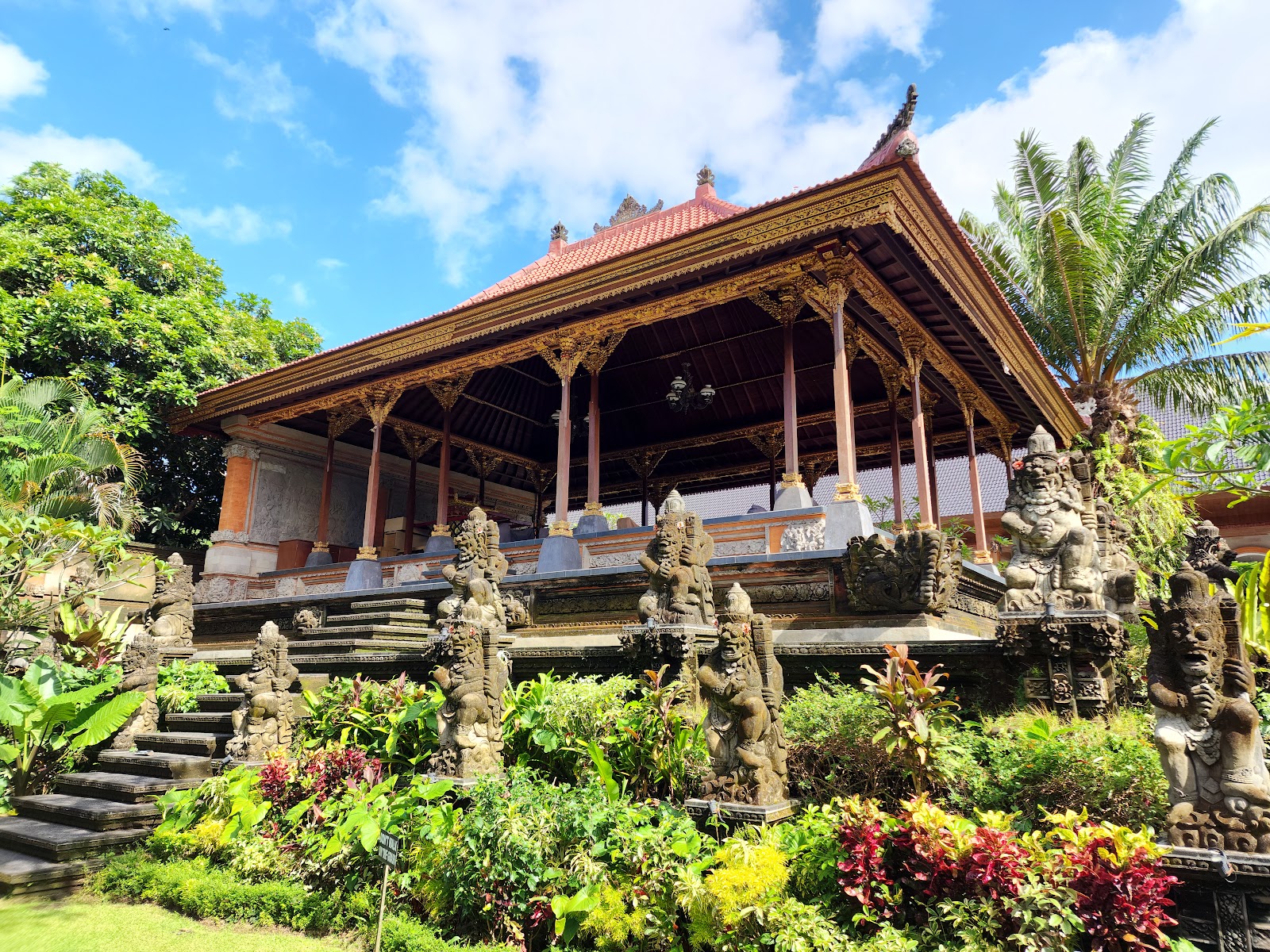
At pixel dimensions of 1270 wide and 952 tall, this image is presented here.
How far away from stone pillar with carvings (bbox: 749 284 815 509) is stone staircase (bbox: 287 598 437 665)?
4383 millimetres

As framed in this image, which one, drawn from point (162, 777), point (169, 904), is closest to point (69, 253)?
point (162, 777)

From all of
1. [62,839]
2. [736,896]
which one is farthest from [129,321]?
[736,896]

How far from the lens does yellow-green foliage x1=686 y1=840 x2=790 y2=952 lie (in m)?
3.61

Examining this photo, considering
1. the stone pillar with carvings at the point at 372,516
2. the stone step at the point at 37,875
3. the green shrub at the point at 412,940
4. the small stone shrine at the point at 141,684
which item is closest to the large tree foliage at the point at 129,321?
the stone pillar with carvings at the point at 372,516

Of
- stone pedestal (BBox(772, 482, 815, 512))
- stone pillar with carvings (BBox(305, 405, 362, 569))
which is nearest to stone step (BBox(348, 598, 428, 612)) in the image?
stone pillar with carvings (BBox(305, 405, 362, 569))

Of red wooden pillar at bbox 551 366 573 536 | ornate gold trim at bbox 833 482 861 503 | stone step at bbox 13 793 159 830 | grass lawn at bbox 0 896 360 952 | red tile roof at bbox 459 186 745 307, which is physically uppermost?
red tile roof at bbox 459 186 745 307

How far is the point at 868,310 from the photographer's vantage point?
11398 millimetres

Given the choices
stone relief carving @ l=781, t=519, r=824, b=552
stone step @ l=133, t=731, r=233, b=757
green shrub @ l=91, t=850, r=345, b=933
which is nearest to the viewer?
green shrub @ l=91, t=850, r=345, b=933

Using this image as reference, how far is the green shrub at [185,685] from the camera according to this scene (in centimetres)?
811

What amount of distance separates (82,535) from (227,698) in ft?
7.78

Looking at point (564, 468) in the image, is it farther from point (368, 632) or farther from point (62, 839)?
point (62, 839)

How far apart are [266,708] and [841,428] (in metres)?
6.61

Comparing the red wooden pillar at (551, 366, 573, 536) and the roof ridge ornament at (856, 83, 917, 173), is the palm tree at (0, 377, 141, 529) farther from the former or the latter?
the roof ridge ornament at (856, 83, 917, 173)

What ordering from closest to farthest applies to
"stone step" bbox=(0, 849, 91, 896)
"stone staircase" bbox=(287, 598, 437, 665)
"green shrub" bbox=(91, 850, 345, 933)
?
"green shrub" bbox=(91, 850, 345, 933) → "stone step" bbox=(0, 849, 91, 896) → "stone staircase" bbox=(287, 598, 437, 665)
